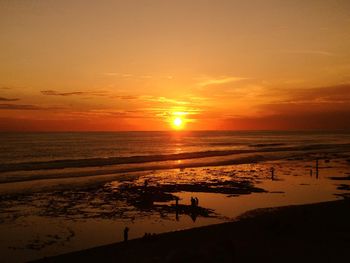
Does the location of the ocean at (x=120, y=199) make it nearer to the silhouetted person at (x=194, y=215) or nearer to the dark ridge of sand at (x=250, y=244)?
the silhouetted person at (x=194, y=215)

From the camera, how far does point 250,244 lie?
1842 cm

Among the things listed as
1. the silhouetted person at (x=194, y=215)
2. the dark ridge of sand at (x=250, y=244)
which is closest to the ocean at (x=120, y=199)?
the silhouetted person at (x=194, y=215)

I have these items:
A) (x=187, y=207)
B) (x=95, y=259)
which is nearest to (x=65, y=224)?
(x=95, y=259)

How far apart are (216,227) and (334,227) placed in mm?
7240

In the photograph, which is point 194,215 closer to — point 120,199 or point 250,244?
point 250,244

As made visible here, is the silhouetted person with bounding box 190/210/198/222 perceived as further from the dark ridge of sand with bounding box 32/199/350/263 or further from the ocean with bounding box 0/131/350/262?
the dark ridge of sand with bounding box 32/199/350/263

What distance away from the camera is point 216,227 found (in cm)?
2158

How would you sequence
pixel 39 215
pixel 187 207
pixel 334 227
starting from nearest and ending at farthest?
pixel 334 227 → pixel 39 215 → pixel 187 207

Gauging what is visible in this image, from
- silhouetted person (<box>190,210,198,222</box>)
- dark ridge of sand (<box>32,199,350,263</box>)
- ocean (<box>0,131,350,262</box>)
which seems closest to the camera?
dark ridge of sand (<box>32,199,350,263</box>)

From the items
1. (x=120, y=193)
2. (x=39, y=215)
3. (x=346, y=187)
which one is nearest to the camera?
(x=39, y=215)

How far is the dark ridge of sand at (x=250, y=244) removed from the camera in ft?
52.1

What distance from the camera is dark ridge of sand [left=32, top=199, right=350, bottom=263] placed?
15873mm

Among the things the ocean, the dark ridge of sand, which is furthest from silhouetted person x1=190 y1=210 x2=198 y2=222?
the dark ridge of sand

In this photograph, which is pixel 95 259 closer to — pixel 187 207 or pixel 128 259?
pixel 128 259
